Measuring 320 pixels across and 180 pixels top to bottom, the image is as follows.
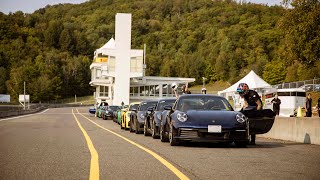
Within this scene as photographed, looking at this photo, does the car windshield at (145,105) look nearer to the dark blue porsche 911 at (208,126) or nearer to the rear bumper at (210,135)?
the dark blue porsche 911 at (208,126)

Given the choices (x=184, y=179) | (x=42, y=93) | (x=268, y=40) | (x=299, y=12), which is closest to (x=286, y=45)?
(x=299, y=12)

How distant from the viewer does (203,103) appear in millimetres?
14312

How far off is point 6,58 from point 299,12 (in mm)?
167279

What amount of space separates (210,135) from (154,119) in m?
4.49

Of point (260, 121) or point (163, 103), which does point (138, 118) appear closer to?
point (163, 103)

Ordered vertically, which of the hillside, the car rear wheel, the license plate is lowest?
the car rear wheel

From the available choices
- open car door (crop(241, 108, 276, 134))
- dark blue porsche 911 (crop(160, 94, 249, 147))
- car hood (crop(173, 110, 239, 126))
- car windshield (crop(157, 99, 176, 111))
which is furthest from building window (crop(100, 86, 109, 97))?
car hood (crop(173, 110, 239, 126))

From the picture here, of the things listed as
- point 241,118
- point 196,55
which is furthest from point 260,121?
point 196,55

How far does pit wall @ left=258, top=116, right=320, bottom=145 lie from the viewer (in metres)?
15.7

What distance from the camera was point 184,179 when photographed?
718 centimetres

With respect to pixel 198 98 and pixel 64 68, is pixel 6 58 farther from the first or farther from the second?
pixel 198 98

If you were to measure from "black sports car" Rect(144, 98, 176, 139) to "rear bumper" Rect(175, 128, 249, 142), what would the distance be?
11.9 feet

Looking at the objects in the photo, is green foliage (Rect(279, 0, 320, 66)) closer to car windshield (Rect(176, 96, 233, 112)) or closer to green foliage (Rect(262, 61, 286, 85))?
car windshield (Rect(176, 96, 233, 112))

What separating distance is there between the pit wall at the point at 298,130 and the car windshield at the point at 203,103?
3.11 meters
